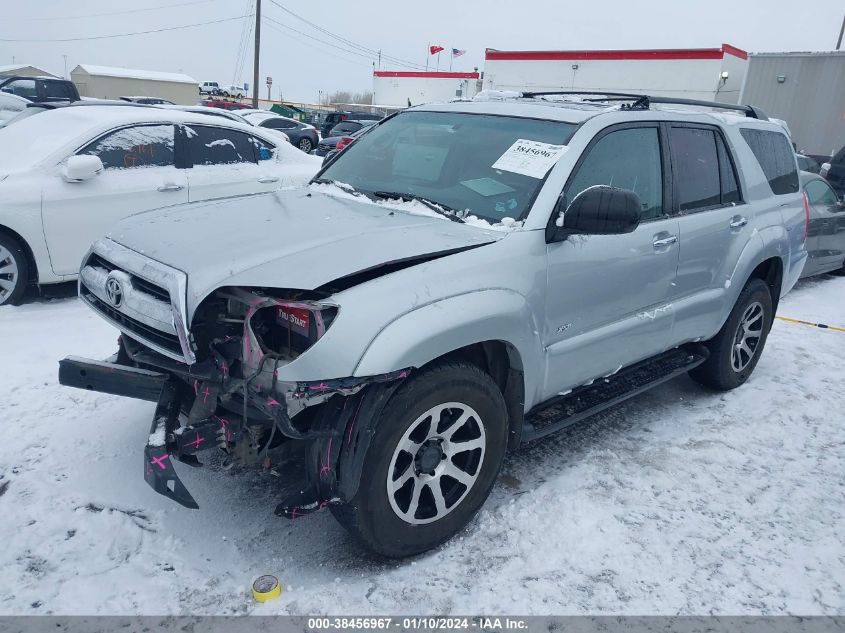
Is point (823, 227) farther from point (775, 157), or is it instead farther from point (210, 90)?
point (210, 90)

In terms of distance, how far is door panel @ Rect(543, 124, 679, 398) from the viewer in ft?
10.2

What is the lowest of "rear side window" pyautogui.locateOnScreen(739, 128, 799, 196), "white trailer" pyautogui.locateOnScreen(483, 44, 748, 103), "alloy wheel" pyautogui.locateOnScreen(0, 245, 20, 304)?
"alloy wheel" pyautogui.locateOnScreen(0, 245, 20, 304)

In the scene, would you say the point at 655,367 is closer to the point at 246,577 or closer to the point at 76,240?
the point at 246,577

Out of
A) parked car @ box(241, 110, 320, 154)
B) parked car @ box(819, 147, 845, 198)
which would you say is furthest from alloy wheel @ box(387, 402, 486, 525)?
parked car @ box(241, 110, 320, 154)

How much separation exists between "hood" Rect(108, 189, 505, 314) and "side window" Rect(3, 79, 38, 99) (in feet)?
58.6

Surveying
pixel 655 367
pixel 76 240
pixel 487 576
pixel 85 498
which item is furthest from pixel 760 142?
pixel 76 240

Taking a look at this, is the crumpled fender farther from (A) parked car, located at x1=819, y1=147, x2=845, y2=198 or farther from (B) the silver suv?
(A) parked car, located at x1=819, y1=147, x2=845, y2=198

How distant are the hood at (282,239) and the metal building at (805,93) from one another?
18.1 m

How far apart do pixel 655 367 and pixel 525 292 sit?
5.62 ft

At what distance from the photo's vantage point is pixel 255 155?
683 centimetres

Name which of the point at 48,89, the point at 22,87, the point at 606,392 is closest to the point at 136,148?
the point at 606,392

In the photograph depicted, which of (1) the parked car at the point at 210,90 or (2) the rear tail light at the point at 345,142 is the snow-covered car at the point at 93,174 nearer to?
(2) the rear tail light at the point at 345,142

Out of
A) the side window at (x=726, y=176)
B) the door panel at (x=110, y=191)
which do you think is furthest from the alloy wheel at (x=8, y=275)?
the side window at (x=726, y=176)

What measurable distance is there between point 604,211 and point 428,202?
871 millimetres
